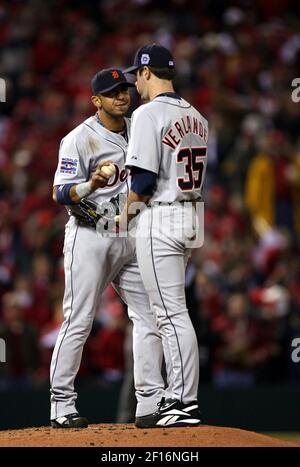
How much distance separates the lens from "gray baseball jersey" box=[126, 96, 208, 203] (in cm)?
552

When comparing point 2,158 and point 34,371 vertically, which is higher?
point 2,158

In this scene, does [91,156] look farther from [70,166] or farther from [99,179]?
[99,179]

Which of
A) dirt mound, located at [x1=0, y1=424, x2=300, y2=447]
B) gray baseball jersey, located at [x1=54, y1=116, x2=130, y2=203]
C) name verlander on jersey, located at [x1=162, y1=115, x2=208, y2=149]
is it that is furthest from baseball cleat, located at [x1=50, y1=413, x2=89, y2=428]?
name verlander on jersey, located at [x1=162, y1=115, x2=208, y2=149]

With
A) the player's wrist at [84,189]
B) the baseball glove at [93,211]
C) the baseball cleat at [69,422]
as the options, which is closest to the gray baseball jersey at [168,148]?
the player's wrist at [84,189]

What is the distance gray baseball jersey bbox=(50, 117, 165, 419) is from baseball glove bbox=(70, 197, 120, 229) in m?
0.04

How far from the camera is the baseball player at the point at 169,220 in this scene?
18.2ft

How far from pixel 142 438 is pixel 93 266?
107 cm

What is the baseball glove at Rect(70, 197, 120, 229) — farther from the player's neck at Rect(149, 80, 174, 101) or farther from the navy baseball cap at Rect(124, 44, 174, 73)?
the navy baseball cap at Rect(124, 44, 174, 73)

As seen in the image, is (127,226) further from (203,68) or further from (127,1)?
(127,1)

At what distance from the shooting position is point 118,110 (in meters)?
6.06

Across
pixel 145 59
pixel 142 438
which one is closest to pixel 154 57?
pixel 145 59

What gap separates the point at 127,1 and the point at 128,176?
9741mm

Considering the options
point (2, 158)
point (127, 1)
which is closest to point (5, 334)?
point (2, 158)
